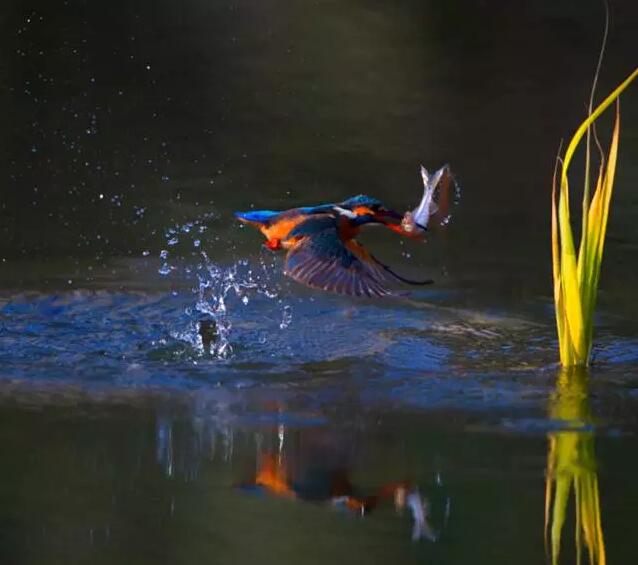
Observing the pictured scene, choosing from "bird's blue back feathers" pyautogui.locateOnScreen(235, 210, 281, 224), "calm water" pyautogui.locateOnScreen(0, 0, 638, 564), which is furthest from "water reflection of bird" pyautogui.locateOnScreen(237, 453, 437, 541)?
"bird's blue back feathers" pyautogui.locateOnScreen(235, 210, 281, 224)

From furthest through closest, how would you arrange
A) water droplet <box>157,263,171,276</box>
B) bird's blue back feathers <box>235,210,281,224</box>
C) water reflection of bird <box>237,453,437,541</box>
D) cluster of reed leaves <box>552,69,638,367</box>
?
water droplet <box>157,263,171,276</box>, bird's blue back feathers <box>235,210,281,224</box>, cluster of reed leaves <box>552,69,638,367</box>, water reflection of bird <box>237,453,437,541</box>

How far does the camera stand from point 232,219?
7234 mm

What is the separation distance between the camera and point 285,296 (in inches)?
244

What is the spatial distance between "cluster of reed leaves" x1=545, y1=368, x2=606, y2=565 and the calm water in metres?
0.02

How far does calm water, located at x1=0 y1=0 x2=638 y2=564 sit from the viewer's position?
11.8 ft

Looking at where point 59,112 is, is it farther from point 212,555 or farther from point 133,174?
point 212,555

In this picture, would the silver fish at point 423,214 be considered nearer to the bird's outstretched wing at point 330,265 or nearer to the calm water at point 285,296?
the bird's outstretched wing at point 330,265

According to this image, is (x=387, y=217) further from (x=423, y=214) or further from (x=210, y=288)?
(x=210, y=288)

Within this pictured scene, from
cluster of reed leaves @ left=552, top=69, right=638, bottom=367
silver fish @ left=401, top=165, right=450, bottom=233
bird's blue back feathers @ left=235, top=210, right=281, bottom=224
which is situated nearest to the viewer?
cluster of reed leaves @ left=552, top=69, right=638, bottom=367

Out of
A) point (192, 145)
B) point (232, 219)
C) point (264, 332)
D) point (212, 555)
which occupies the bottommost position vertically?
point (212, 555)

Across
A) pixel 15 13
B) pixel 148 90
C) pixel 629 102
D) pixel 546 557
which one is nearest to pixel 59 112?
pixel 148 90

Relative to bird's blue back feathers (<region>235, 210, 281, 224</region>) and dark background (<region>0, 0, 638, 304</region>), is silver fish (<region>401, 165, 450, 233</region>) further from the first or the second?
dark background (<region>0, 0, 638, 304</region>)

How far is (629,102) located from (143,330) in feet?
14.0

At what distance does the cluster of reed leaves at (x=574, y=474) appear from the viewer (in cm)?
336
